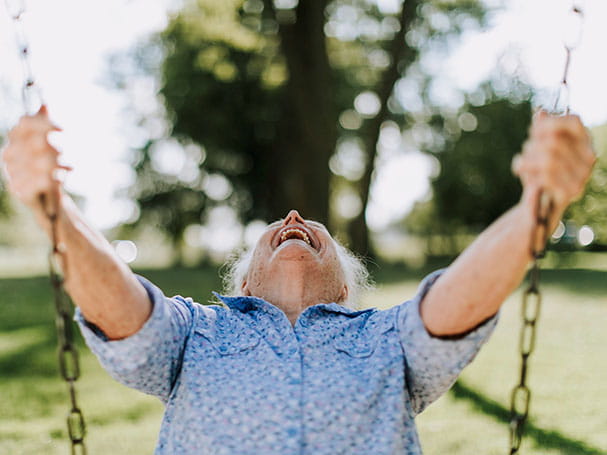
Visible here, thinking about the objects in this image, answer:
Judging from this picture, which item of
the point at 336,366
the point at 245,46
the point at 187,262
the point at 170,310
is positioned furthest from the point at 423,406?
the point at 187,262

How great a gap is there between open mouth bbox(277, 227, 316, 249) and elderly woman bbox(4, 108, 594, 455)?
0.45 metres

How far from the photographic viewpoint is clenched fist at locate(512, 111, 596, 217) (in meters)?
1.58

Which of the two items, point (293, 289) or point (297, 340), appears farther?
point (293, 289)

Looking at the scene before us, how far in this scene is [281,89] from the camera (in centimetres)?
2258

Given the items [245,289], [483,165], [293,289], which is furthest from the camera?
[483,165]

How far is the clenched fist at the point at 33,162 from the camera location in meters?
1.64

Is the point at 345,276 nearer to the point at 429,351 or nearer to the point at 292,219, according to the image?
the point at 292,219

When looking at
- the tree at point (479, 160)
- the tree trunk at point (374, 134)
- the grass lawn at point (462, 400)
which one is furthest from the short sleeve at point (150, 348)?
the tree at point (479, 160)

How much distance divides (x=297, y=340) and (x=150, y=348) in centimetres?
49

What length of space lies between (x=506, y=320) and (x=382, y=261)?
17.0m

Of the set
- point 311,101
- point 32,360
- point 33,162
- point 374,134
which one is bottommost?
point 32,360

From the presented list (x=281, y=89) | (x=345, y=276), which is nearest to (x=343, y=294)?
(x=345, y=276)

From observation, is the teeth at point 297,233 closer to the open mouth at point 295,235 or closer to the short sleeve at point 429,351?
the open mouth at point 295,235

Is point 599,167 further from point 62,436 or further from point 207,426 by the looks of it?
point 207,426
